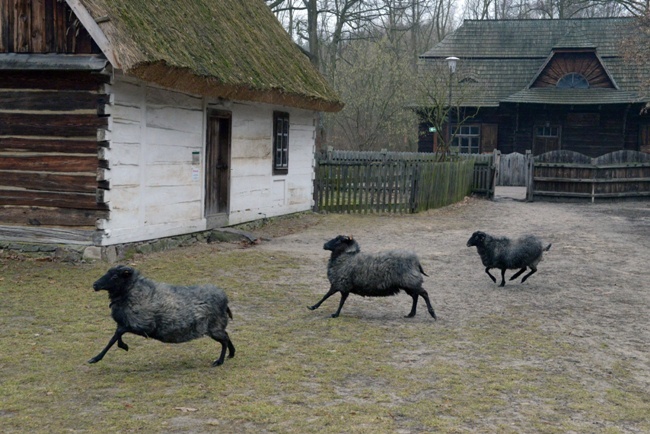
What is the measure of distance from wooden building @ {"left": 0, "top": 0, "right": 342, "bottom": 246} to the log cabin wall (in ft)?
0.05

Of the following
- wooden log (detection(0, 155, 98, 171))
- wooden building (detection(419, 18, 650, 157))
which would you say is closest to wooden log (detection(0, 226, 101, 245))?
wooden log (detection(0, 155, 98, 171))

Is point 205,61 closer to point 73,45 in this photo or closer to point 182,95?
point 182,95

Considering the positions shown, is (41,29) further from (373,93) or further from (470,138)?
(470,138)

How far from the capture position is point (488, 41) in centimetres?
3762

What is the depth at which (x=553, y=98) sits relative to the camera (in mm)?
32875

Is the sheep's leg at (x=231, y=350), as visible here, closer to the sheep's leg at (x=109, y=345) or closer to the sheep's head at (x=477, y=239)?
the sheep's leg at (x=109, y=345)

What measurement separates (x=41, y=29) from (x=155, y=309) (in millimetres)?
6961

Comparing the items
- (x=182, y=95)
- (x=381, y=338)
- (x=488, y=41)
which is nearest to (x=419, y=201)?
(x=182, y=95)

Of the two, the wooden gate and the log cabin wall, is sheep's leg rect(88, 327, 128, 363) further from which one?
the wooden gate

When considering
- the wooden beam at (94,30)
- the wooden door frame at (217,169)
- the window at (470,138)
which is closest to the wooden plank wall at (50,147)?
the wooden beam at (94,30)

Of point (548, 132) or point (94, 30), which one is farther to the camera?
point (548, 132)

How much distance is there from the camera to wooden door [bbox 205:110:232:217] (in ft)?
47.5

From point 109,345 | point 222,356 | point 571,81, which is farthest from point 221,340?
point 571,81

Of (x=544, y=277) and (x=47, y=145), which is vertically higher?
(x=47, y=145)
